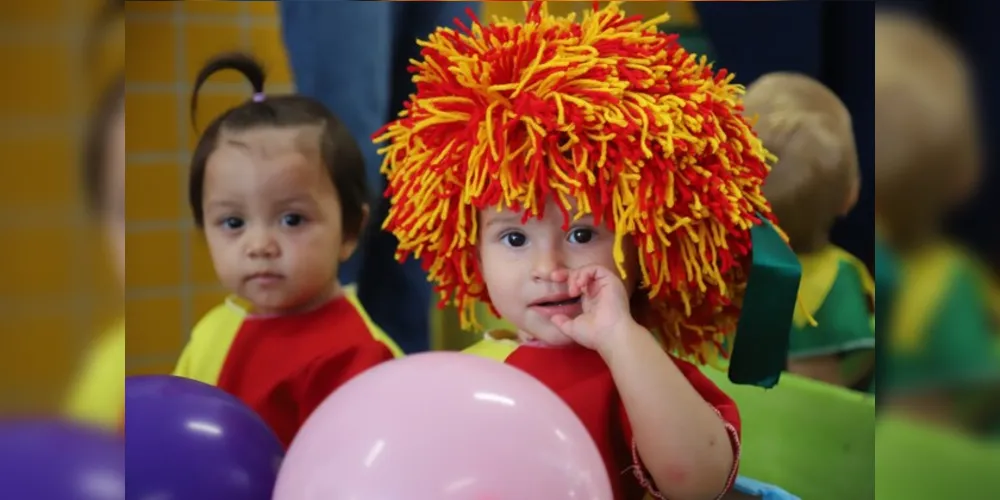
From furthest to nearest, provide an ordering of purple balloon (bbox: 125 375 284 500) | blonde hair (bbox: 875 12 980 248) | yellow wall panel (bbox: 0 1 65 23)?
purple balloon (bbox: 125 375 284 500), blonde hair (bbox: 875 12 980 248), yellow wall panel (bbox: 0 1 65 23)

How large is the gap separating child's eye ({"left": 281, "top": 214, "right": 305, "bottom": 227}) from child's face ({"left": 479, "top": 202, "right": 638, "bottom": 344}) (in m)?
0.32

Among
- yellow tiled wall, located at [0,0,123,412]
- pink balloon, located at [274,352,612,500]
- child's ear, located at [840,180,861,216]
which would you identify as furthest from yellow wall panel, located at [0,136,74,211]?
child's ear, located at [840,180,861,216]

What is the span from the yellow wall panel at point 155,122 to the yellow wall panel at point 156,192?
3 cm

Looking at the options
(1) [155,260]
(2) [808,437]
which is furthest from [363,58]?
(2) [808,437]

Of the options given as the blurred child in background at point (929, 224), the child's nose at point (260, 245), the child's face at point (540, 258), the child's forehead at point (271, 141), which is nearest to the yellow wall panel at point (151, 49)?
the child's forehead at point (271, 141)

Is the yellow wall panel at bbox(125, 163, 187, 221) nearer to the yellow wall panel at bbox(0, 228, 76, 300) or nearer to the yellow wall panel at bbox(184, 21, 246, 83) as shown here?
the yellow wall panel at bbox(184, 21, 246, 83)

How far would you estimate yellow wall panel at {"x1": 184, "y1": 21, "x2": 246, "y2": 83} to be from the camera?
140cm

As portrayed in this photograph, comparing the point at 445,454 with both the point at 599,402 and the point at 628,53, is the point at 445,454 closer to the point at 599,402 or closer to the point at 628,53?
the point at 599,402

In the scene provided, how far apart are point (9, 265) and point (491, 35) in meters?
0.71

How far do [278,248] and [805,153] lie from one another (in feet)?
2.46

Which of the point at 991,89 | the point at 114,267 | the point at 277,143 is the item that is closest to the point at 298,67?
the point at 277,143

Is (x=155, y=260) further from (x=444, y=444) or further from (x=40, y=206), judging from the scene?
(x=40, y=206)

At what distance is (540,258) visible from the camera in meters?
1.15

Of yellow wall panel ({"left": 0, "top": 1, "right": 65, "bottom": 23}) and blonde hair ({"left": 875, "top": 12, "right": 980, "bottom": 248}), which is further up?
yellow wall panel ({"left": 0, "top": 1, "right": 65, "bottom": 23})
